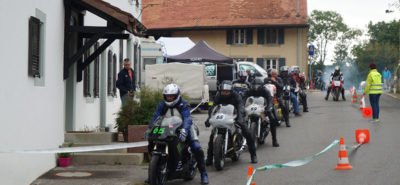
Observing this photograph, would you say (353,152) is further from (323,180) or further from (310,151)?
(323,180)

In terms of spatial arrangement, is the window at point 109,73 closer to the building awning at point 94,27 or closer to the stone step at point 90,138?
the building awning at point 94,27

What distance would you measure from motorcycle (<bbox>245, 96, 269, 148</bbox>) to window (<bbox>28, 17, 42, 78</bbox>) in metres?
5.08

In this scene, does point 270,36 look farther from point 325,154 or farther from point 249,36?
point 325,154

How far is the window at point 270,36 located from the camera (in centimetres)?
5534

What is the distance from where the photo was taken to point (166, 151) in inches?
381

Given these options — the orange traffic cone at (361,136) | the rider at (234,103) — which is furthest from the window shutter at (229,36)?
the rider at (234,103)

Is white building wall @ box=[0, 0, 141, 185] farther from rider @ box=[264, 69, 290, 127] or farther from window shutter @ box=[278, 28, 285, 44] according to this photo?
window shutter @ box=[278, 28, 285, 44]

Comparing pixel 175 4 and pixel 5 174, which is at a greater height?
pixel 175 4

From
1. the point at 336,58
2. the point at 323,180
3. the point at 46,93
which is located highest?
the point at 336,58

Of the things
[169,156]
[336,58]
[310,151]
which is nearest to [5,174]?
[169,156]

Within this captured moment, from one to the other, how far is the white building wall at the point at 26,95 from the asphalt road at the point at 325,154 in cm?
243

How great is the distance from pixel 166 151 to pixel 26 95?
2.48m

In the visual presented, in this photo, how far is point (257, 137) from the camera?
15492 millimetres

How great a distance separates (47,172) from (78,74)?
3.61 meters
